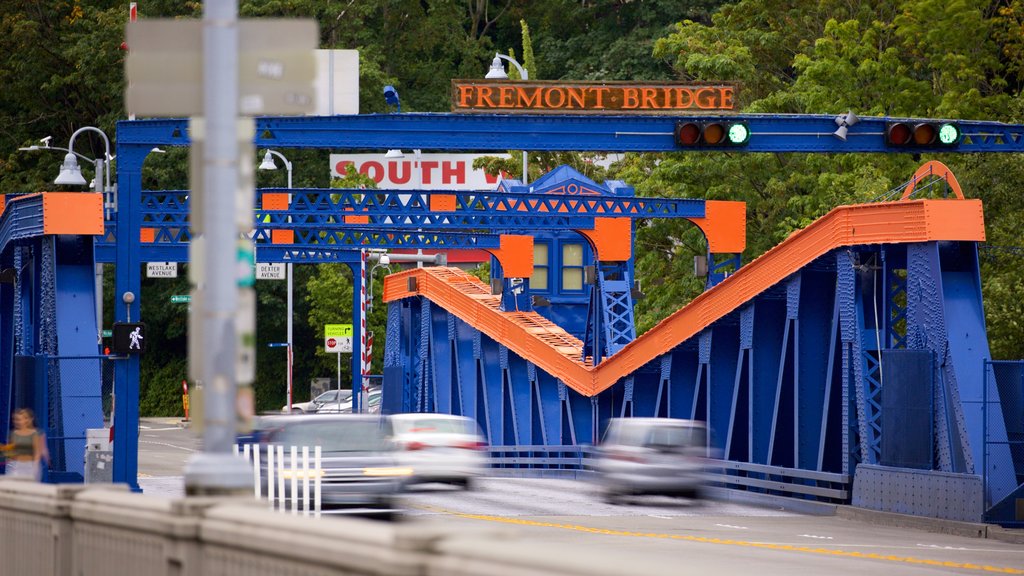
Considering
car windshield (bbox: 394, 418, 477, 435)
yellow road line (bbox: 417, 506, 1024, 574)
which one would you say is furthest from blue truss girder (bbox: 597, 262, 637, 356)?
yellow road line (bbox: 417, 506, 1024, 574)

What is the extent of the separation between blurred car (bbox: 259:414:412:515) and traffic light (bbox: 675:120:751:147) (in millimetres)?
7824

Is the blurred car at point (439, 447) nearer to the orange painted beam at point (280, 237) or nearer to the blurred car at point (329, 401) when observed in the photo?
the orange painted beam at point (280, 237)

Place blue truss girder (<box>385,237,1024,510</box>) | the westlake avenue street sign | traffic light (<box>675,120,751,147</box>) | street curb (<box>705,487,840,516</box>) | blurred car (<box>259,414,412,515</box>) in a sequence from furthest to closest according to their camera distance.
Answer: the westlake avenue street sign, traffic light (<box>675,120,751,147</box>), street curb (<box>705,487,840,516</box>), blue truss girder (<box>385,237,1024,510</box>), blurred car (<box>259,414,412,515</box>)

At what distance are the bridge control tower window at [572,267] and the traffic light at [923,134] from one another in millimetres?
27724

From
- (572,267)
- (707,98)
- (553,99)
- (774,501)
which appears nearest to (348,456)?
(553,99)

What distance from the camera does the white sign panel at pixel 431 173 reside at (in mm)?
88188

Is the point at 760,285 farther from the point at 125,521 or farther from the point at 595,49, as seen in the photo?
the point at 595,49

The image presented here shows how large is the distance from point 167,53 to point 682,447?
66.4ft

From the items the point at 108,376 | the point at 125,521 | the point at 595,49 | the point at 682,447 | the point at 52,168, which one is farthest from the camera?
the point at 595,49

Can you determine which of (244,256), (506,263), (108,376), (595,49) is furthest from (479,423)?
(595,49)

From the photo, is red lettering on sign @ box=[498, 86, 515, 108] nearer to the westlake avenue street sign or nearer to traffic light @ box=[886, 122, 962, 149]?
the westlake avenue street sign

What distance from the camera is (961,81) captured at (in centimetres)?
4788

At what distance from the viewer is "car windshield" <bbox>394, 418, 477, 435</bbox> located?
3152 cm

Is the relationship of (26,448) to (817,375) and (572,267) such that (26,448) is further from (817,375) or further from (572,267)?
(572,267)
